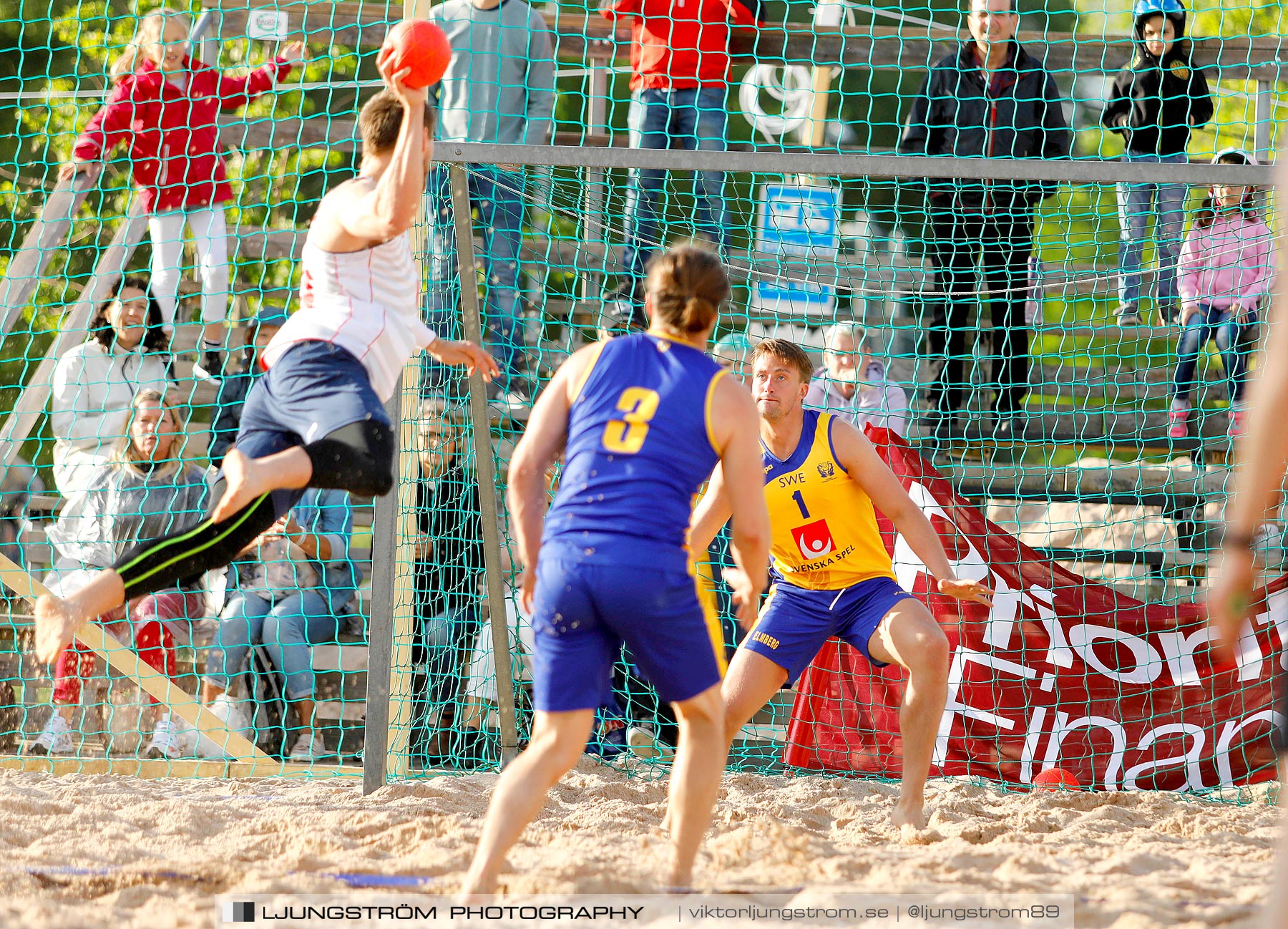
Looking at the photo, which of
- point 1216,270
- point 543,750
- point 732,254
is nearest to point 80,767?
point 543,750

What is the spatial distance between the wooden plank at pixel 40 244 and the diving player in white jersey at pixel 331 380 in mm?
3474

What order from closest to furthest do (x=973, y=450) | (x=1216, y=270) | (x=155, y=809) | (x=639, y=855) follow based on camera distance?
(x=639, y=855) < (x=155, y=809) < (x=1216, y=270) < (x=973, y=450)

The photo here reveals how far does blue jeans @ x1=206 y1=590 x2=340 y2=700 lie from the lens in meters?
6.24

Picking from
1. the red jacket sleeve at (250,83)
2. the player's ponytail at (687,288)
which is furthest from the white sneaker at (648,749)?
the red jacket sleeve at (250,83)

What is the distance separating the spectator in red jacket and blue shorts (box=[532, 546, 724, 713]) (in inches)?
145

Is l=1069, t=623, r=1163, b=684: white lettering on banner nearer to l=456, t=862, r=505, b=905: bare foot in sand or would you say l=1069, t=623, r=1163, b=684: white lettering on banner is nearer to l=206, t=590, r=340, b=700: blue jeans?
l=206, t=590, r=340, b=700: blue jeans

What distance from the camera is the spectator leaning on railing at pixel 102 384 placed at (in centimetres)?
679

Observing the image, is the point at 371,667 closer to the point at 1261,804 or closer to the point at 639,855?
the point at 639,855

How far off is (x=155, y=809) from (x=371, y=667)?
1006 millimetres

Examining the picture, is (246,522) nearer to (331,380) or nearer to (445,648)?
(331,380)

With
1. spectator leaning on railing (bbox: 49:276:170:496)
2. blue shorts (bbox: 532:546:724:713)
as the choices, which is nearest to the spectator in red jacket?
spectator leaning on railing (bbox: 49:276:170:496)

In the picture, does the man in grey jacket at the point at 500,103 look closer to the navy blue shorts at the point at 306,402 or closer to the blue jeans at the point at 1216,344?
the navy blue shorts at the point at 306,402

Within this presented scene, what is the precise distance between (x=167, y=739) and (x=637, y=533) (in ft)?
15.3

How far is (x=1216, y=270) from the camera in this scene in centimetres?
657
